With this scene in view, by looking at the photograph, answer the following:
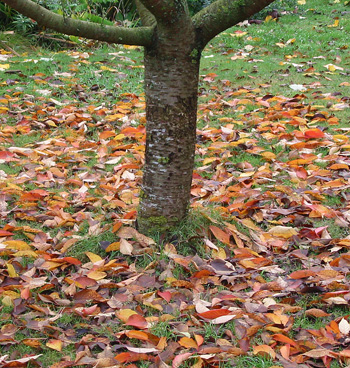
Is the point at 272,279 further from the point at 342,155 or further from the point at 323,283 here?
the point at 342,155

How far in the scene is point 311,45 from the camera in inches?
→ 323

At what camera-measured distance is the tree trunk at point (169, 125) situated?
275 centimetres

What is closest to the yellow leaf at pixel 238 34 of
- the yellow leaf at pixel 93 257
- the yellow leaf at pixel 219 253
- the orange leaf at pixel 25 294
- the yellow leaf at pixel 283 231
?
the yellow leaf at pixel 283 231

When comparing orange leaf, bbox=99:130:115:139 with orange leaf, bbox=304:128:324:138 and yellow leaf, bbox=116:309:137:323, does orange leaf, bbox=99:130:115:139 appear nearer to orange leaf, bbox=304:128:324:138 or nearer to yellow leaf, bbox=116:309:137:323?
orange leaf, bbox=304:128:324:138

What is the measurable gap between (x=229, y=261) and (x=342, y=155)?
6.34ft

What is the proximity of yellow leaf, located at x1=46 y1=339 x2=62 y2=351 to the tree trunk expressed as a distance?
981mm

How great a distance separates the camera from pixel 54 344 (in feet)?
7.52

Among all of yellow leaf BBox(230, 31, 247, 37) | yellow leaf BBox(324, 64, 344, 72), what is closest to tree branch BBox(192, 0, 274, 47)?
yellow leaf BBox(324, 64, 344, 72)

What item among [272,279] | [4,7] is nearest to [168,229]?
[272,279]

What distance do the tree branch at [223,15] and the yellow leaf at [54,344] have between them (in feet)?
5.83

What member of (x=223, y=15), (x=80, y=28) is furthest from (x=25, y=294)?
(x=223, y=15)

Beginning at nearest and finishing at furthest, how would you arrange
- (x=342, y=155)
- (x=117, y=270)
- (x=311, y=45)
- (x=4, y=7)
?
(x=117, y=270), (x=342, y=155), (x=311, y=45), (x=4, y=7)

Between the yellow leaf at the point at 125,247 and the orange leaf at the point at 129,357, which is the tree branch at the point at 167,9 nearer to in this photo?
the yellow leaf at the point at 125,247

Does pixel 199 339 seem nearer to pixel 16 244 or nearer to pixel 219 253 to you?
pixel 219 253
